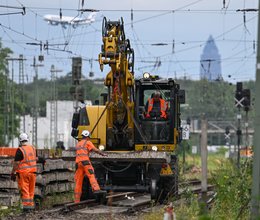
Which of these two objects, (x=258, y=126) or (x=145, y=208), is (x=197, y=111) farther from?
(x=258, y=126)

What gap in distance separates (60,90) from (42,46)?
9172 cm

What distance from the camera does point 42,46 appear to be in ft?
138

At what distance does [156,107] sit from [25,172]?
5120 millimetres


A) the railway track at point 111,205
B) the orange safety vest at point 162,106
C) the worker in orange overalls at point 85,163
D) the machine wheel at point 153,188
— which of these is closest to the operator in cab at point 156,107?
the orange safety vest at point 162,106

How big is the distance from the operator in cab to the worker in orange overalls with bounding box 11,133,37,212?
4.49 m

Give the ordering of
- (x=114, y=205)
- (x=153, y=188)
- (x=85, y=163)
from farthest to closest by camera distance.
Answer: (x=114, y=205), (x=153, y=188), (x=85, y=163)

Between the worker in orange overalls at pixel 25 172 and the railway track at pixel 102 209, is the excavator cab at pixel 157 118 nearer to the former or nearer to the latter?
the railway track at pixel 102 209

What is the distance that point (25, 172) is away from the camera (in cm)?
2091

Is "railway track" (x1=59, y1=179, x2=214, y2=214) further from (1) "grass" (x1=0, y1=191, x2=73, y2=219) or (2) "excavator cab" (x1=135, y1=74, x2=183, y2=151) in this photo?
(2) "excavator cab" (x1=135, y1=74, x2=183, y2=151)

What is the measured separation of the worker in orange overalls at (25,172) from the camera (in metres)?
20.9

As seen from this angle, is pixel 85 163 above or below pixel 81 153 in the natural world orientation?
below

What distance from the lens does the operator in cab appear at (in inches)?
970

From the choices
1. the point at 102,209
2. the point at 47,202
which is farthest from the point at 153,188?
the point at 47,202

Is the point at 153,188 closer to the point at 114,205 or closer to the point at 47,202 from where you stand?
the point at 114,205
